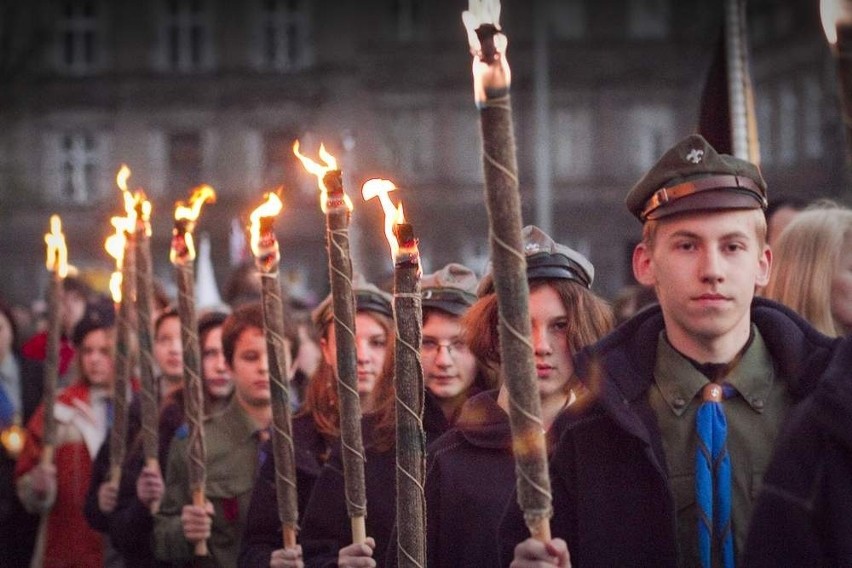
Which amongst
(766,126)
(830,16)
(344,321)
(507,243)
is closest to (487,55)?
(507,243)

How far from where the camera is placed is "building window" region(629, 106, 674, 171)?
38.2 m

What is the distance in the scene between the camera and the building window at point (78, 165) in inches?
1545

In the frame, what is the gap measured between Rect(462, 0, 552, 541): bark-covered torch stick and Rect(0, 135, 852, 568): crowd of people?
20 centimetres

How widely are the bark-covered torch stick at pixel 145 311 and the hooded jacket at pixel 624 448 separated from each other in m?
2.59

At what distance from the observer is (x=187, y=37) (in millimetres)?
40438

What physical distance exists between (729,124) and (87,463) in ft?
11.7

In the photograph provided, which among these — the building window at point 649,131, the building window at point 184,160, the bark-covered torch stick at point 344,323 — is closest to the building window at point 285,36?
the building window at point 184,160

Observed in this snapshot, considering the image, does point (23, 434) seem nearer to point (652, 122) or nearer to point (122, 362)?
point (122, 362)

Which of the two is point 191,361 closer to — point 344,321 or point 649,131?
point 344,321

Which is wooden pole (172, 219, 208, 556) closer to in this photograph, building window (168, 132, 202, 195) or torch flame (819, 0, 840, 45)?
torch flame (819, 0, 840, 45)

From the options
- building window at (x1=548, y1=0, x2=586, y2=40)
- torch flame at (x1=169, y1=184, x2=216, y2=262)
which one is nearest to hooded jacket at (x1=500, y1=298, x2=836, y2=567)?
torch flame at (x1=169, y1=184, x2=216, y2=262)

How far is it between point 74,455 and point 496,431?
4.00 meters

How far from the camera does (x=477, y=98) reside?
9.59 ft

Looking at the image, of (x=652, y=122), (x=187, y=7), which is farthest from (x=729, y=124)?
(x=187, y=7)
